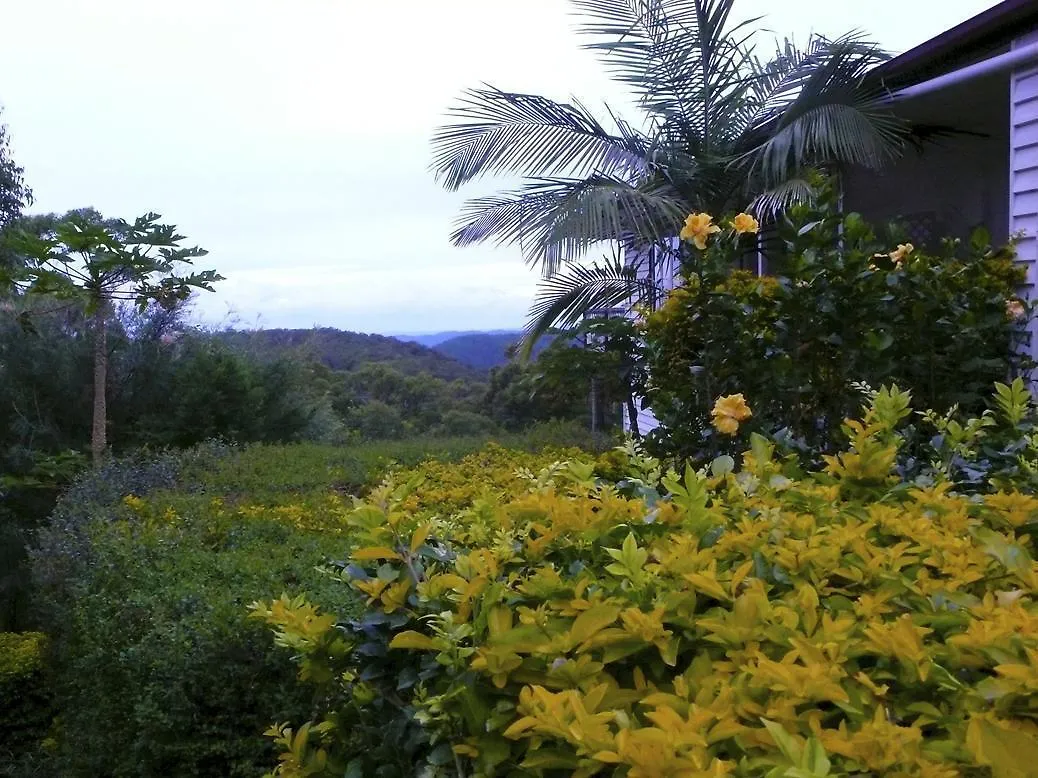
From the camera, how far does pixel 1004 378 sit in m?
4.54

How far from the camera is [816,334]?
3.78 metres

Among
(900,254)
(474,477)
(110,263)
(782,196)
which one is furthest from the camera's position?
(782,196)

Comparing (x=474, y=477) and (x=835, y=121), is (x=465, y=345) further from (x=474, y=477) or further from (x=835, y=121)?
(x=474, y=477)

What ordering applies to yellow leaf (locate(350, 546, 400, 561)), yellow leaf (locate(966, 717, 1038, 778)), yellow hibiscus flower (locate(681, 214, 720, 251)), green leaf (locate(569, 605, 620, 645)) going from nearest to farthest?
1. yellow leaf (locate(966, 717, 1038, 778))
2. green leaf (locate(569, 605, 620, 645))
3. yellow leaf (locate(350, 546, 400, 561))
4. yellow hibiscus flower (locate(681, 214, 720, 251))

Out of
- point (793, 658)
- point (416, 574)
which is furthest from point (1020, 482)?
point (416, 574)

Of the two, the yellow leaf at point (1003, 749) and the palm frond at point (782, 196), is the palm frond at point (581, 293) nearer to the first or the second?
the palm frond at point (782, 196)

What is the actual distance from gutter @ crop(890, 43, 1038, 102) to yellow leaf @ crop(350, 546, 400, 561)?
17.3ft

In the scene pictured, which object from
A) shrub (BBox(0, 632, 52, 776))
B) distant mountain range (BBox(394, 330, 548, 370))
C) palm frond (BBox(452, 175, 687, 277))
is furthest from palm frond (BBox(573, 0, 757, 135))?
Result: distant mountain range (BBox(394, 330, 548, 370))

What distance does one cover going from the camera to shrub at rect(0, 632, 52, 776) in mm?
6645

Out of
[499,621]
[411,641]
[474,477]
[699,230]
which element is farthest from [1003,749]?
[474,477]

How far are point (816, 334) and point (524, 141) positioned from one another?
Answer: 488 cm

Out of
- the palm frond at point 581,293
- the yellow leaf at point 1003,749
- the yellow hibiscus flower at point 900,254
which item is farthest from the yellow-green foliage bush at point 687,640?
the palm frond at point 581,293

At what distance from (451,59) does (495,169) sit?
2.78 m

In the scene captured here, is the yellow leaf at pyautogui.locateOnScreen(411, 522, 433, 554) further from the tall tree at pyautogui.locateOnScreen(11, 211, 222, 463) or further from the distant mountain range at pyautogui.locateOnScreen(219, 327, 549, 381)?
the distant mountain range at pyautogui.locateOnScreen(219, 327, 549, 381)
